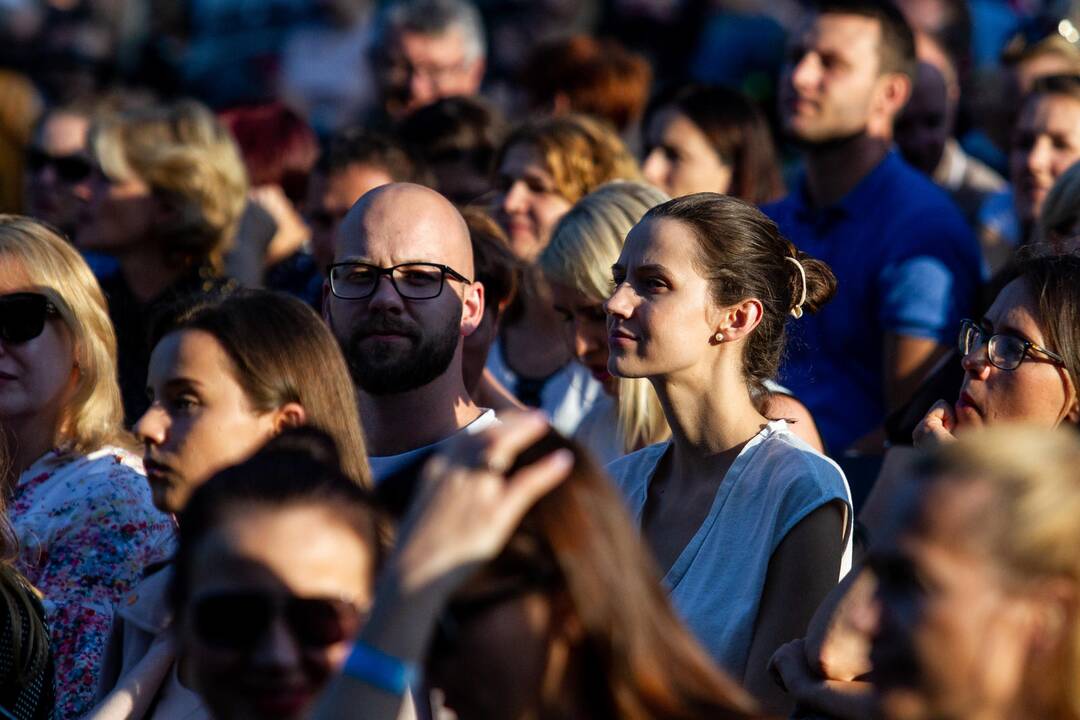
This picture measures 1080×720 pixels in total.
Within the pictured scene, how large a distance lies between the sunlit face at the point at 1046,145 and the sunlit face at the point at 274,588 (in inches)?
147

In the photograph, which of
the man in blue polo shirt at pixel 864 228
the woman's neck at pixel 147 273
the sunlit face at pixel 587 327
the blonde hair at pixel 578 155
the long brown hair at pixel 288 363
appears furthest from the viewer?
the woman's neck at pixel 147 273

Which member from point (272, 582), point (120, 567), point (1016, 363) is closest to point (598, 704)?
point (272, 582)

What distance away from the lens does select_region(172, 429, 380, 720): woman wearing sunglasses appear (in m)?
2.23

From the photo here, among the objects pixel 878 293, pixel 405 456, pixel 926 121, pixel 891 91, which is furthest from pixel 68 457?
pixel 926 121

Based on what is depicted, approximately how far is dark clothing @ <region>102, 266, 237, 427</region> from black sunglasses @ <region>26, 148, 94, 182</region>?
0.73 metres

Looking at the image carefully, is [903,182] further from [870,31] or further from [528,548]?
[528,548]

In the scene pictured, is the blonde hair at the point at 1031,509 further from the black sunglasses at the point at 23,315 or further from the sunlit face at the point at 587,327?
the black sunglasses at the point at 23,315

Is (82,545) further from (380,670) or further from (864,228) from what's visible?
(864,228)

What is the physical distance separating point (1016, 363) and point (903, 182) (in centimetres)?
226

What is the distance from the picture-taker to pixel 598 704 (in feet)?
6.97

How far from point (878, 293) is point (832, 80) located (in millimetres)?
1005

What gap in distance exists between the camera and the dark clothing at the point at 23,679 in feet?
10.3

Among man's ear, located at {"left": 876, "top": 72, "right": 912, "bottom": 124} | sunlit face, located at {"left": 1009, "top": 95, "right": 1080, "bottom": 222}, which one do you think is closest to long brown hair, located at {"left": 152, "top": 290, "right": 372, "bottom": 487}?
sunlit face, located at {"left": 1009, "top": 95, "right": 1080, "bottom": 222}

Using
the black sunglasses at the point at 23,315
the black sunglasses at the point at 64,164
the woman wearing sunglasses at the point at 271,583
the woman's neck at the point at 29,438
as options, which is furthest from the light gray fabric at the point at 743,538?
the black sunglasses at the point at 64,164
